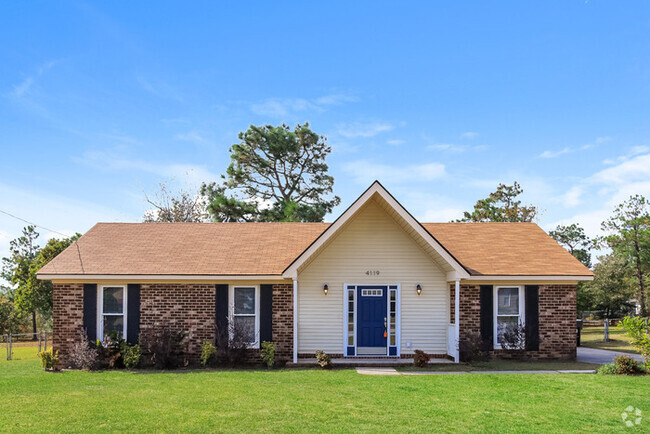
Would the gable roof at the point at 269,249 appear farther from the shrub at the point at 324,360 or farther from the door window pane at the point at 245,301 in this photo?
the shrub at the point at 324,360

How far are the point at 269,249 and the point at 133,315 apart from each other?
4.61 meters

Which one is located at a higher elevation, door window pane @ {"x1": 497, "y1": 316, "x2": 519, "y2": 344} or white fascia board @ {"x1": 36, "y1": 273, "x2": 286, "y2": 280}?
white fascia board @ {"x1": 36, "y1": 273, "x2": 286, "y2": 280}

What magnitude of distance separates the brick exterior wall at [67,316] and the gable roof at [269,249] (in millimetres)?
577

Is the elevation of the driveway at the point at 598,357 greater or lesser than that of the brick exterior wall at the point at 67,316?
lesser

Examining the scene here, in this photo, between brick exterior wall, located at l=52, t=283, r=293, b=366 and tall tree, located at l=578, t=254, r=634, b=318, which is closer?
brick exterior wall, located at l=52, t=283, r=293, b=366

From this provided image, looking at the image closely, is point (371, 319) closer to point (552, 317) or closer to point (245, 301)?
point (245, 301)

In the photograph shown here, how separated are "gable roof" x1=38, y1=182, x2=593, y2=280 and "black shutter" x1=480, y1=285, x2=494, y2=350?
30.2 inches

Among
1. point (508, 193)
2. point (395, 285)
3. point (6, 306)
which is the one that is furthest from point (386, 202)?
point (6, 306)

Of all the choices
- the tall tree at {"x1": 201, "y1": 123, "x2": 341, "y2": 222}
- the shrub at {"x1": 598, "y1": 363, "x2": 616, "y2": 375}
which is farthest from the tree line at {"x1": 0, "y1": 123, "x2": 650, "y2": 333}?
the shrub at {"x1": 598, "y1": 363, "x2": 616, "y2": 375}

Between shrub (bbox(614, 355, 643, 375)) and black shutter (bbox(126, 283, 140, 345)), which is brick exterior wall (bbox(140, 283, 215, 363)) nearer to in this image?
black shutter (bbox(126, 283, 140, 345))

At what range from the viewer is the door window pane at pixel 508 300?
1622cm

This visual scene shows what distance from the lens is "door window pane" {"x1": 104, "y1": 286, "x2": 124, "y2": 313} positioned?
15.8m

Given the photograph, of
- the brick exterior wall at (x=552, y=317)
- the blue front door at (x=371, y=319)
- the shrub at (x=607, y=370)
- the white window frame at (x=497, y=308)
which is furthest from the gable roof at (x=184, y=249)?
the shrub at (x=607, y=370)

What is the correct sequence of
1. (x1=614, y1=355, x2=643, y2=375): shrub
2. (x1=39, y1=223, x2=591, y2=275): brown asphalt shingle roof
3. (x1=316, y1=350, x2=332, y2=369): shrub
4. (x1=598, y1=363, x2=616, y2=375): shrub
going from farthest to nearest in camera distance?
(x1=39, y1=223, x2=591, y2=275): brown asphalt shingle roof → (x1=316, y1=350, x2=332, y2=369): shrub → (x1=598, y1=363, x2=616, y2=375): shrub → (x1=614, y1=355, x2=643, y2=375): shrub
